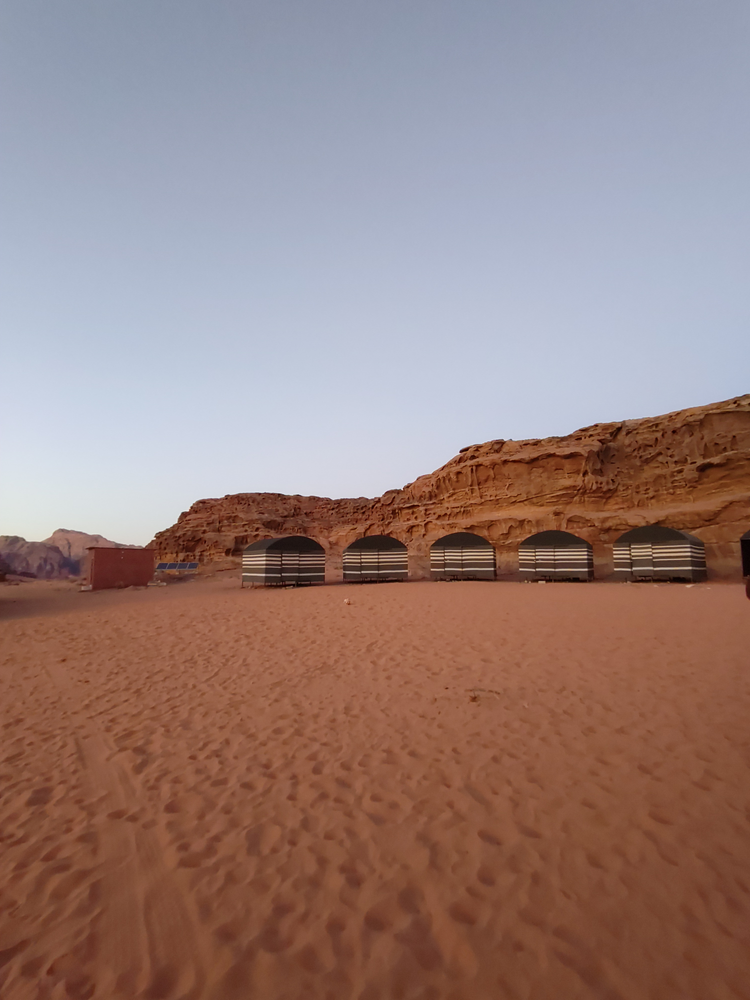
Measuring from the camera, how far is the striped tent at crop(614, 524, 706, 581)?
26.2 metres

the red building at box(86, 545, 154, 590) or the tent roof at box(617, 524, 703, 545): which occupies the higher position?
the tent roof at box(617, 524, 703, 545)

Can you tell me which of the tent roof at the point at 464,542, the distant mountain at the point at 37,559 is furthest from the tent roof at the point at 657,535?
the distant mountain at the point at 37,559

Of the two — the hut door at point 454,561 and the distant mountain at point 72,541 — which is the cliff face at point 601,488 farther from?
the distant mountain at point 72,541

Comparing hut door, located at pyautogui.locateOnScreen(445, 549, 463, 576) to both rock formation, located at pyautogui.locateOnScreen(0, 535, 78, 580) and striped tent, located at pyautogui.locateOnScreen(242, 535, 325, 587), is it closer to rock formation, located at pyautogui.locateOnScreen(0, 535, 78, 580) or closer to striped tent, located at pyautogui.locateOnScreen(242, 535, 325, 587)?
striped tent, located at pyautogui.locateOnScreen(242, 535, 325, 587)

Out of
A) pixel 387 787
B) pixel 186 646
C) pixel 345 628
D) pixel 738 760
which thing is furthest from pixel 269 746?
pixel 345 628

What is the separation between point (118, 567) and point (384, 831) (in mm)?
32753

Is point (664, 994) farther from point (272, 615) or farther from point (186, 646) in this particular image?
point (272, 615)

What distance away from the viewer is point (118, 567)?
32594 millimetres

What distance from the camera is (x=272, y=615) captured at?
57.5 feet

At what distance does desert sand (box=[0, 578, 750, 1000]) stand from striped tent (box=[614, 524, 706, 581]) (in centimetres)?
1854

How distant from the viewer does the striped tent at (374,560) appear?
3062cm

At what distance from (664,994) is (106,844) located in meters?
4.07

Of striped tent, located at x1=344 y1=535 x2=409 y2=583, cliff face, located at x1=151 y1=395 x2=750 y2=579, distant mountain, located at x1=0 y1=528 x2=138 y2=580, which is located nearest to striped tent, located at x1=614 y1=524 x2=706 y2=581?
cliff face, located at x1=151 y1=395 x2=750 y2=579

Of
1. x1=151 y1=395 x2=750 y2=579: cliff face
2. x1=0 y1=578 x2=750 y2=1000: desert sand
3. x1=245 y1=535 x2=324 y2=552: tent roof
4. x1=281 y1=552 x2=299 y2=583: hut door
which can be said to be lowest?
x1=0 y1=578 x2=750 y2=1000: desert sand
